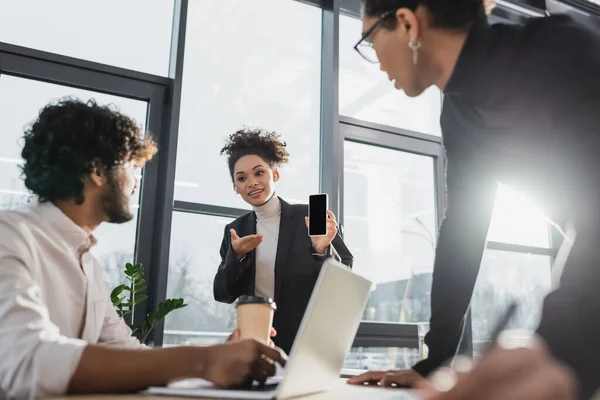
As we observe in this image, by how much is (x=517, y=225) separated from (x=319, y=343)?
12.7ft

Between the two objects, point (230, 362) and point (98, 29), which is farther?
point (98, 29)

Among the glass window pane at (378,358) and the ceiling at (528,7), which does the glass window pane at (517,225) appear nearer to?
the glass window pane at (378,358)

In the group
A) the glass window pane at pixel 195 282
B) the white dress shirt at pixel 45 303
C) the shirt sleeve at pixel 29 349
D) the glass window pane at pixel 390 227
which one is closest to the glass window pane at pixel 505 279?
the glass window pane at pixel 390 227

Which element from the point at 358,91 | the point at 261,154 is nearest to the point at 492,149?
the point at 261,154

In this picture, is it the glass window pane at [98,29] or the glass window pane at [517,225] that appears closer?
the glass window pane at [98,29]

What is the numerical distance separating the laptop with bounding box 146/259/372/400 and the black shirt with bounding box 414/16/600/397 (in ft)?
0.68

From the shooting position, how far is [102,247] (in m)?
2.66

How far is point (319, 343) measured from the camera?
2.36 feet

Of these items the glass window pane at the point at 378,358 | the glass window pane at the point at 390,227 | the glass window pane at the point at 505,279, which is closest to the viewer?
the glass window pane at the point at 378,358

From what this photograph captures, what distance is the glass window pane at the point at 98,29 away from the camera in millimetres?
2732

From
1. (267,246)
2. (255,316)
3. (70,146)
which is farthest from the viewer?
(267,246)

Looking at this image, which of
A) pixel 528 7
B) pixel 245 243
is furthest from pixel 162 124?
pixel 528 7

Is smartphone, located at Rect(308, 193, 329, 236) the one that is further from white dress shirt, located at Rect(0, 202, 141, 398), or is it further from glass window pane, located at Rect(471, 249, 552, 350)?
glass window pane, located at Rect(471, 249, 552, 350)

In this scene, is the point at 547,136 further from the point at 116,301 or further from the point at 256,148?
the point at 116,301
